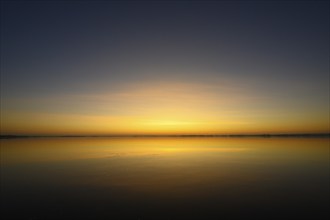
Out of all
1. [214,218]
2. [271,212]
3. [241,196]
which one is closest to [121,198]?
[214,218]

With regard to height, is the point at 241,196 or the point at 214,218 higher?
the point at 241,196

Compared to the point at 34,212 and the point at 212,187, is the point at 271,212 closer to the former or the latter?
the point at 212,187

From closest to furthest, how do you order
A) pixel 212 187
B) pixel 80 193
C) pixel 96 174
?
pixel 80 193 → pixel 212 187 → pixel 96 174

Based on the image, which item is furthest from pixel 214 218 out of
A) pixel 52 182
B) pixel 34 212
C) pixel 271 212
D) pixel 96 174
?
pixel 96 174

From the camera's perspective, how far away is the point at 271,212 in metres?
16.2

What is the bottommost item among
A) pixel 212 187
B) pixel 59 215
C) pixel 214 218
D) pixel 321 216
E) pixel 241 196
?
pixel 59 215

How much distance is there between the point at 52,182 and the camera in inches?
1011

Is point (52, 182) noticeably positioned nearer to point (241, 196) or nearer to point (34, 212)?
point (34, 212)

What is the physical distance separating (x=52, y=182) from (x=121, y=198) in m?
9.34

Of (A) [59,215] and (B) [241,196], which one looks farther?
(B) [241,196]

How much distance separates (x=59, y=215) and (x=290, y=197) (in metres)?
14.9

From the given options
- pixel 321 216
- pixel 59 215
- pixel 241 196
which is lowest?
pixel 59 215

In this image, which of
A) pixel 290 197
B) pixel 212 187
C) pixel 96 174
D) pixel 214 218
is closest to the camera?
pixel 214 218

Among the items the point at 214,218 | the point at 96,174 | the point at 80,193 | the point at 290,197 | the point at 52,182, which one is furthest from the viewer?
the point at 96,174
